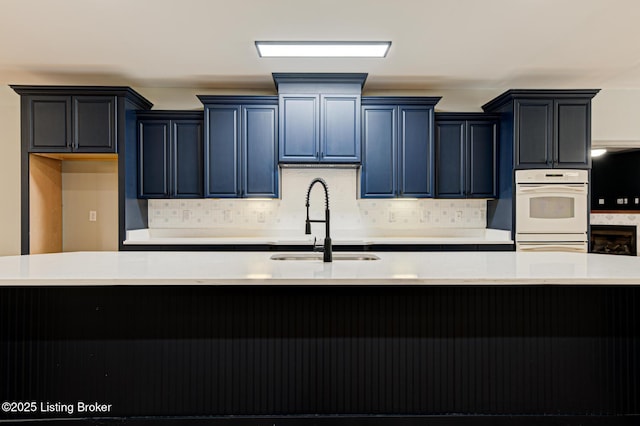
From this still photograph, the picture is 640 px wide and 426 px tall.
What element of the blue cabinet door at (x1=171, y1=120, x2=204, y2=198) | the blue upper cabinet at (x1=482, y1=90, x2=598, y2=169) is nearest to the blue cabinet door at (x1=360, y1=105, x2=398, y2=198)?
the blue upper cabinet at (x1=482, y1=90, x2=598, y2=169)

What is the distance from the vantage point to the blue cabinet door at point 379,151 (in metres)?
3.89

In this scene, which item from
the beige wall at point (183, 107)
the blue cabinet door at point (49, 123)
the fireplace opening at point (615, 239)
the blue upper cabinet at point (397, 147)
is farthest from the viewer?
the fireplace opening at point (615, 239)

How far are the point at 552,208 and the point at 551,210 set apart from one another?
21 mm

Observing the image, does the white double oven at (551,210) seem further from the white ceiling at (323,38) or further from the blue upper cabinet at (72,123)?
A: the blue upper cabinet at (72,123)

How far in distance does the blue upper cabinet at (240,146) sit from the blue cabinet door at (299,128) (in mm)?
126
